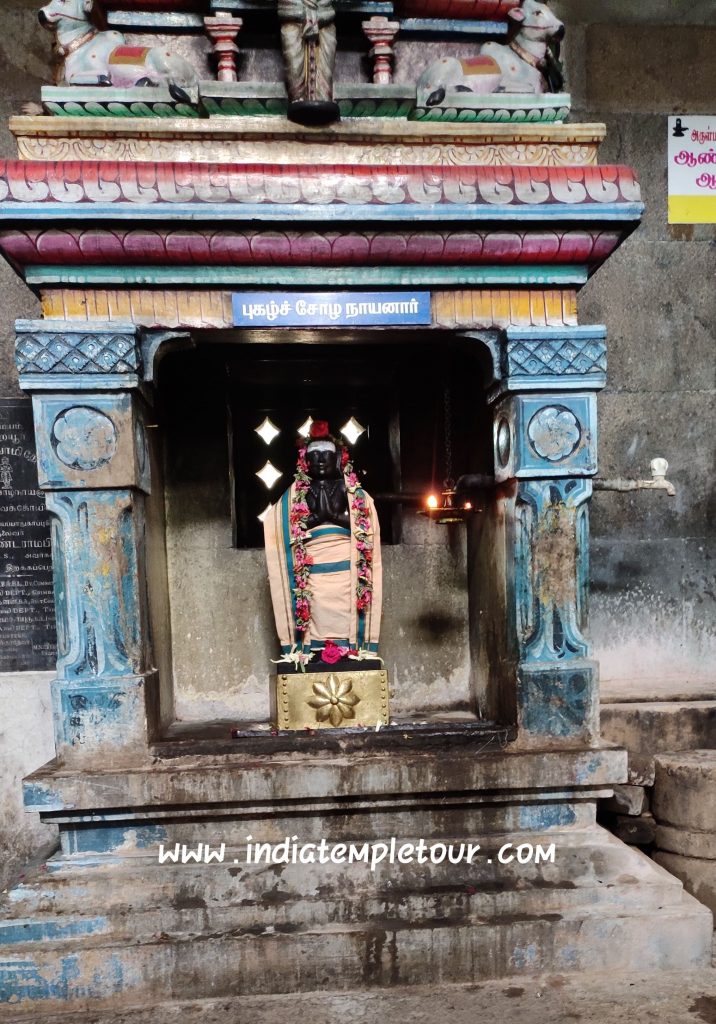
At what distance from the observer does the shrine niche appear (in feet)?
12.3

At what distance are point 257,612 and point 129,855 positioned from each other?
1991 millimetres

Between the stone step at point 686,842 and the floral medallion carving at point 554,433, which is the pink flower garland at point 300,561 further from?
the stone step at point 686,842

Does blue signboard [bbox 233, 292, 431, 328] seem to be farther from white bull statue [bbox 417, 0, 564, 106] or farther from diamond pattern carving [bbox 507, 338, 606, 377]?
white bull statue [bbox 417, 0, 564, 106]

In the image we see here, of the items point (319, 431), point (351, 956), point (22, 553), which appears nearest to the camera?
point (351, 956)

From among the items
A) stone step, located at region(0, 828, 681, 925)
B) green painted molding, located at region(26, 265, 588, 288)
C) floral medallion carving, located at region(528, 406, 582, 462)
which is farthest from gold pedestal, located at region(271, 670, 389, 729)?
green painted molding, located at region(26, 265, 588, 288)

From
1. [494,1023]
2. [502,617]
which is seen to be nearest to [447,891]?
[494,1023]

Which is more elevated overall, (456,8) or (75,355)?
(456,8)

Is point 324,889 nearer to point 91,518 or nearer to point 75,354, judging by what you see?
point 91,518

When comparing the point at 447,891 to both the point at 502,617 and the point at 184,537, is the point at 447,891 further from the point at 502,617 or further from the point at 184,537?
the point at 184,537

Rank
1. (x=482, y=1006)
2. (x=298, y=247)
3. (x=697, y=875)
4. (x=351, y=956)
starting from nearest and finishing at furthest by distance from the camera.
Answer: (x=482, y=1006)
(x=351, y=956)
(x=298, y=247)
(x=697, y=875)

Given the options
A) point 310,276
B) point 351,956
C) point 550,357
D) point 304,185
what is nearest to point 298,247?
point 310,276

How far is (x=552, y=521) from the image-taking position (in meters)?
4.28

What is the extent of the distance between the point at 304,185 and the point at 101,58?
1328 mm

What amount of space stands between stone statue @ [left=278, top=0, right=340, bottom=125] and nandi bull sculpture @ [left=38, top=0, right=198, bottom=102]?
0.55 m
